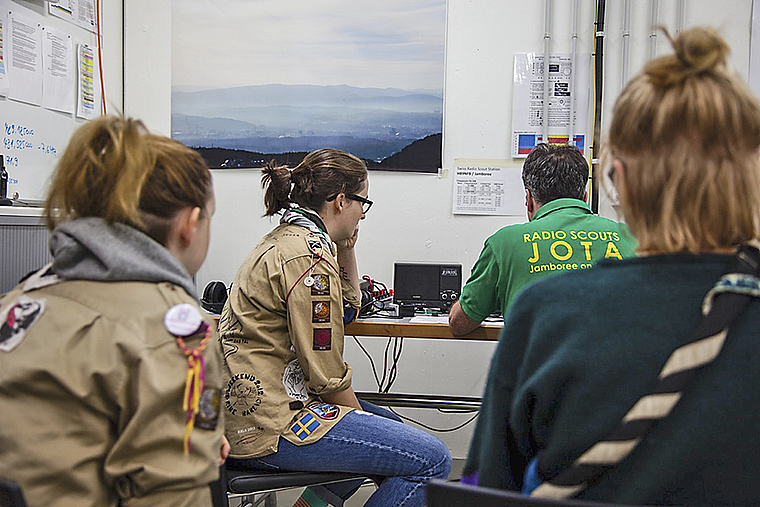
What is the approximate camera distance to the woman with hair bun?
0.74 m

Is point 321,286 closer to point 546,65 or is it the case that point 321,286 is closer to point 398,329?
point 398,329

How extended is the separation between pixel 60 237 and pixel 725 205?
88cm

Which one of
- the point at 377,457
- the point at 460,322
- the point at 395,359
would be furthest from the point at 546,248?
the point at 395,359

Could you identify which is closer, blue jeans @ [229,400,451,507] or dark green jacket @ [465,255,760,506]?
dark green jacket @ [465,255,760,506]

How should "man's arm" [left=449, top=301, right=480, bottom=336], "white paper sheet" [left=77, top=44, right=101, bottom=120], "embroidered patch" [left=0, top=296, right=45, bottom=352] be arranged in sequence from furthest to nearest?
"white paper sheet" [left=77, top=44, right=101, bottom=120]
"man's arm" [left=449, top=301, right=480, bottom=336]
"embroidered patch" [left=0, top=296, right=45, bottom=352]

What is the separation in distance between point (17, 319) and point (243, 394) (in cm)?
75

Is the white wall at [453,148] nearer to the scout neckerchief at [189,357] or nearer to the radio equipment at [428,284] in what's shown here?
the radio equipment at [428,284]

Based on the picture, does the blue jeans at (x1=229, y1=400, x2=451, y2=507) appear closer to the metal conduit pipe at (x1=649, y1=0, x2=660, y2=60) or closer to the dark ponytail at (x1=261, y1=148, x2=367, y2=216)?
the dark ponytail at (x1=261, y1=148, x2=367, y2=216)

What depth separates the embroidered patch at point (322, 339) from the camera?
66.2 inches

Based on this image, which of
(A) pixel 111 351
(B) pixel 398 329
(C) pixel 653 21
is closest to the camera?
(A) pixel 111 351

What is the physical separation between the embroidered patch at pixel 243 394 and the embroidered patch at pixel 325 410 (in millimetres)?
136

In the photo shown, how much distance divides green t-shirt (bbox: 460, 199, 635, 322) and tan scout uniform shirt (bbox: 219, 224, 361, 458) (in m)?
0.48

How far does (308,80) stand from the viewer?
330 cm

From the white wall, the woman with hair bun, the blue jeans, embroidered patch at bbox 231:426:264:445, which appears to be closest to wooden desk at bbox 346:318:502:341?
the blue jeans
